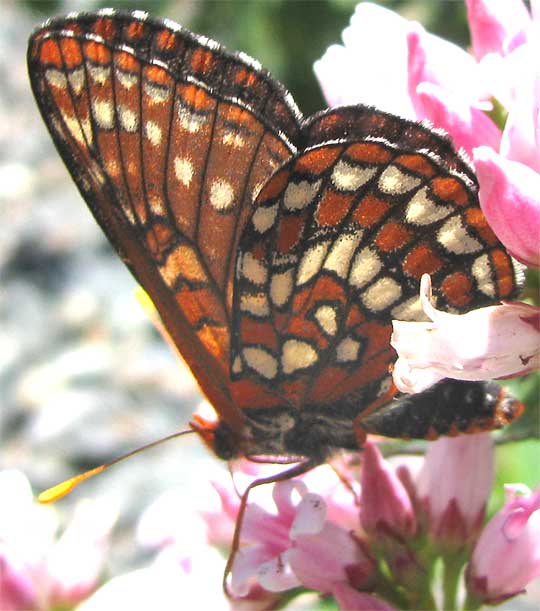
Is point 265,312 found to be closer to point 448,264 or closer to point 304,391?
point 304,391

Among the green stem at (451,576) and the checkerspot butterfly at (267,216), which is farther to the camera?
the green stem at (451,576)

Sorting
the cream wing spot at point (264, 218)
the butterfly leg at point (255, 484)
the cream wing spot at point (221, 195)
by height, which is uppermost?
the cream wing spot at point (221, 195)

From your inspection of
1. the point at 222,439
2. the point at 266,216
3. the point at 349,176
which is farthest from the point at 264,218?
the point at 222,439

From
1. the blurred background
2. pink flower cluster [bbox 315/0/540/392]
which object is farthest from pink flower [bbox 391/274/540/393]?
the blurred background

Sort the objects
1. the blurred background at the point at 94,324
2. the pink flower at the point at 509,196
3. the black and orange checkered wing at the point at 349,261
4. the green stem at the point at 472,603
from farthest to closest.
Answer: the blurred background at the point at 94,324 < the green stem at the point at 472,603 < the black and orange checkered wing at the point at 349,261 < the pink flower at the point at 509,196

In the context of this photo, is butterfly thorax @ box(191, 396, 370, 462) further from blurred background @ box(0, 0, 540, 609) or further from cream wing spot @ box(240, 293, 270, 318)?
blurred background @ box(0, 0, 540, 609)

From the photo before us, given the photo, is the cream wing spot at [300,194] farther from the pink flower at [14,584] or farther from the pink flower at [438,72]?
the pink flower at [14,584]

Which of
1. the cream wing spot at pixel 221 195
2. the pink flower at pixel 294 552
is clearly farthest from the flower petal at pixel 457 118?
the pink flower at pixel 294 552
